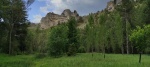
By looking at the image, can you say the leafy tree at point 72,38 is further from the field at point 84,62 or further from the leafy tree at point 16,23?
the field at point 84,62

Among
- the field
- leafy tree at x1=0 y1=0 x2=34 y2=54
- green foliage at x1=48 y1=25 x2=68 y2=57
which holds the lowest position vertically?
the field

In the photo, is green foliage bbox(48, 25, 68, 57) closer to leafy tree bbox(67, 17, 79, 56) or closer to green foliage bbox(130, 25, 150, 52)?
leafy tree bbox(67, 17, 79, 56)

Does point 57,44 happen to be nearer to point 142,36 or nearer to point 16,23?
point 16,23

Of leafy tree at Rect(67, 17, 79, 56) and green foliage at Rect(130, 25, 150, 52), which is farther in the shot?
leafy tree at Rect(67, 17, 79, 56)

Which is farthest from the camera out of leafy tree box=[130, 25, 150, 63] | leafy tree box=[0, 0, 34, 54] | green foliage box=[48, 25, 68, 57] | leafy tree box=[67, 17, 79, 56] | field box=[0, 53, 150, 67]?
leafy tree box=[0, 0, 34, 54]

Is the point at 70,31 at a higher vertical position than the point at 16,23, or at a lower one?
lower

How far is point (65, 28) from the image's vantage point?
216ft

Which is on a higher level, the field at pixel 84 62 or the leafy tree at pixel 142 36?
the leafy tree at pixel 142 36

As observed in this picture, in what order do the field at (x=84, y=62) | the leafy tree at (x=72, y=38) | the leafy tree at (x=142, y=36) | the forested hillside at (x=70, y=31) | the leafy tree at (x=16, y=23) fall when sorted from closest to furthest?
the field at (x=84, y=62)
the leafy tree at (x=142, y=36)
the forested hillside at (x=70, y=31)
the leafy tree at (x=72, y=38)
the leafy tree at (x=16, y=23)


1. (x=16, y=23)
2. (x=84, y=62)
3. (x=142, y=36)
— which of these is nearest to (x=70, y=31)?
(x=16, y=23)

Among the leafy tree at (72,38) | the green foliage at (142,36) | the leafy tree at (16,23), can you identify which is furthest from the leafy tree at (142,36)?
the leafy tree at (16,23)

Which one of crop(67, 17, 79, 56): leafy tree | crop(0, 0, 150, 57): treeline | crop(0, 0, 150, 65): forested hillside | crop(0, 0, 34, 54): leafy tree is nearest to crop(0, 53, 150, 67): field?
crop(0, 0, 150, 65): forested hillside

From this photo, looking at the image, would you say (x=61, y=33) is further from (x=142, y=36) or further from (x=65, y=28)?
(x=142, y=36)

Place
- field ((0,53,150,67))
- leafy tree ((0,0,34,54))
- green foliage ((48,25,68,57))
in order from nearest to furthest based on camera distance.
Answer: field ((0,53,150,67)) → green foliage ((48,25,68,57)) → leafy tree ((0,0,34,54))
